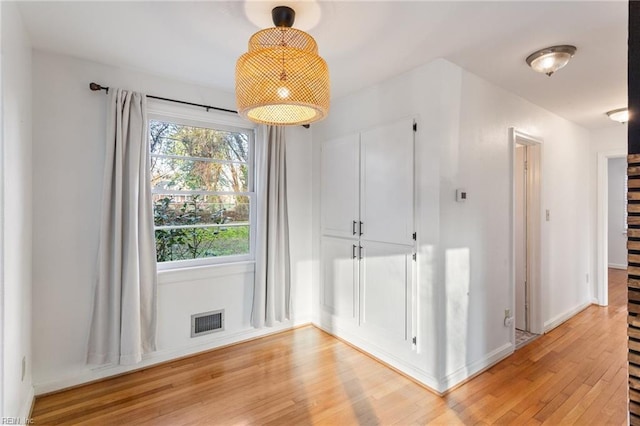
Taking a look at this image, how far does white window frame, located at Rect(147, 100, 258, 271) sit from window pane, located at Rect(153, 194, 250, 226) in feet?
0.30

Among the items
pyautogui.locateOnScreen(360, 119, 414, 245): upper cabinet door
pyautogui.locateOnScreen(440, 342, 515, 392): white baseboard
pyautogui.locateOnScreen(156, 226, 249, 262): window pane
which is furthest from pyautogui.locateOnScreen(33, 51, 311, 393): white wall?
pyautogui.locateOnScreen(440, 342, 515, 392): white baseboard

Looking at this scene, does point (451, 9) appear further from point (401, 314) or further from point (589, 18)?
point (401, 314)

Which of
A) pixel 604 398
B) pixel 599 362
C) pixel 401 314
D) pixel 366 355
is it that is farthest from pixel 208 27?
pixel 599 362

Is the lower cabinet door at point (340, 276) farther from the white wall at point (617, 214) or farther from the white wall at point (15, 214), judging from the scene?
the white wall at point (617, 214)

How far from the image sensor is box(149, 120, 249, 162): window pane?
2885 millimetres

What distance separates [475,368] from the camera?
2615 millimetres

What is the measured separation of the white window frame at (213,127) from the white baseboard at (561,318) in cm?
339

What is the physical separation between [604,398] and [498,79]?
8.52ft

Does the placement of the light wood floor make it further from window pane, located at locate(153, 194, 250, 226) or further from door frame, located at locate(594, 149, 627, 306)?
door frame, located at locate(594, 149, 627, 306)

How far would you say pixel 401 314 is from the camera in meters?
2.65

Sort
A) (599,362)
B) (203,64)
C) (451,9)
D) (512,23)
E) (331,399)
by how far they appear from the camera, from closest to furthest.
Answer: (451,9) < (512,23) < (331,399) < (203,64) < (599,362)

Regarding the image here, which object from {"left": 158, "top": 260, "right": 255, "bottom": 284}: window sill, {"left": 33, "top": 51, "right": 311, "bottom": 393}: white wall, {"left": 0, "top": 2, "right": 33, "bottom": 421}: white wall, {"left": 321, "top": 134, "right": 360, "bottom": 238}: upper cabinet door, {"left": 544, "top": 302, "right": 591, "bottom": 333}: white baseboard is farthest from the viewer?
{"left": 544, "top": 302, "right": 591, "bottom": 333}: white baseboard

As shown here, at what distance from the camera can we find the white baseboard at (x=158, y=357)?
2.37m

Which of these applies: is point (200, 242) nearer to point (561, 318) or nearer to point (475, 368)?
point (475, 368)
